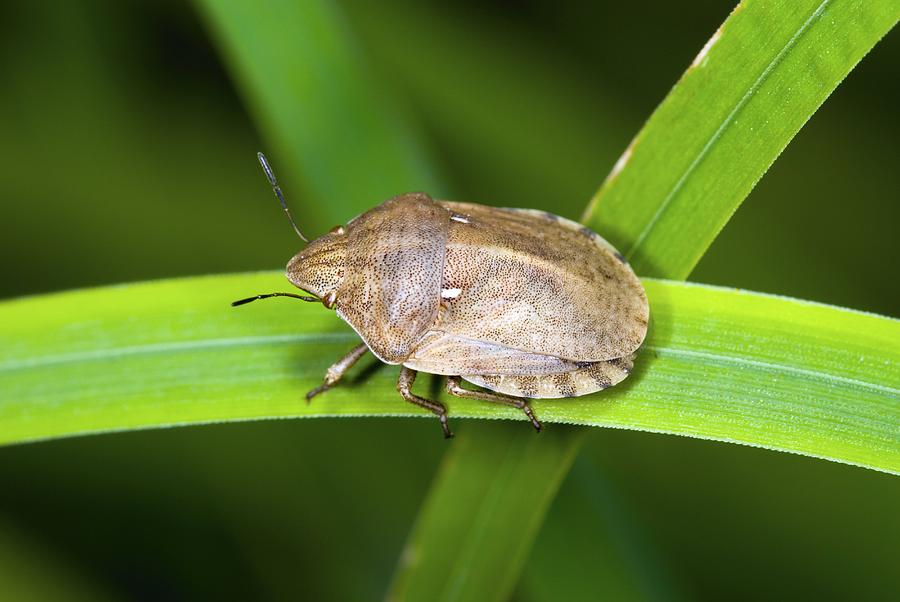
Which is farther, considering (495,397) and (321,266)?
(321,266)

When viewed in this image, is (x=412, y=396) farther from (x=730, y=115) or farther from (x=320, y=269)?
(x=730, y=115)

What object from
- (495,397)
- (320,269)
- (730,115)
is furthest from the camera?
(320,269)

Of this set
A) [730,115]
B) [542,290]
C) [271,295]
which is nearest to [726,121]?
[730,115]

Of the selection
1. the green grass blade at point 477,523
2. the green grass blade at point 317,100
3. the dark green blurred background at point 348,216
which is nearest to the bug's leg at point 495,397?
the green grass blade at point 477,523

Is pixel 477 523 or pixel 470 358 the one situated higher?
pixel 470 358

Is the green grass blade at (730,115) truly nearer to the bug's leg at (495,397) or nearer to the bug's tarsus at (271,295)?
the bug's leg at (495,397)

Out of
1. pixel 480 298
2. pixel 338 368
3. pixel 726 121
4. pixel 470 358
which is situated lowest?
pixel 338 368

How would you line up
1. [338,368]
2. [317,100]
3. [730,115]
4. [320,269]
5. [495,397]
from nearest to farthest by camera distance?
[730,115], [495,397], [338,368], [320,269], [317,100]
